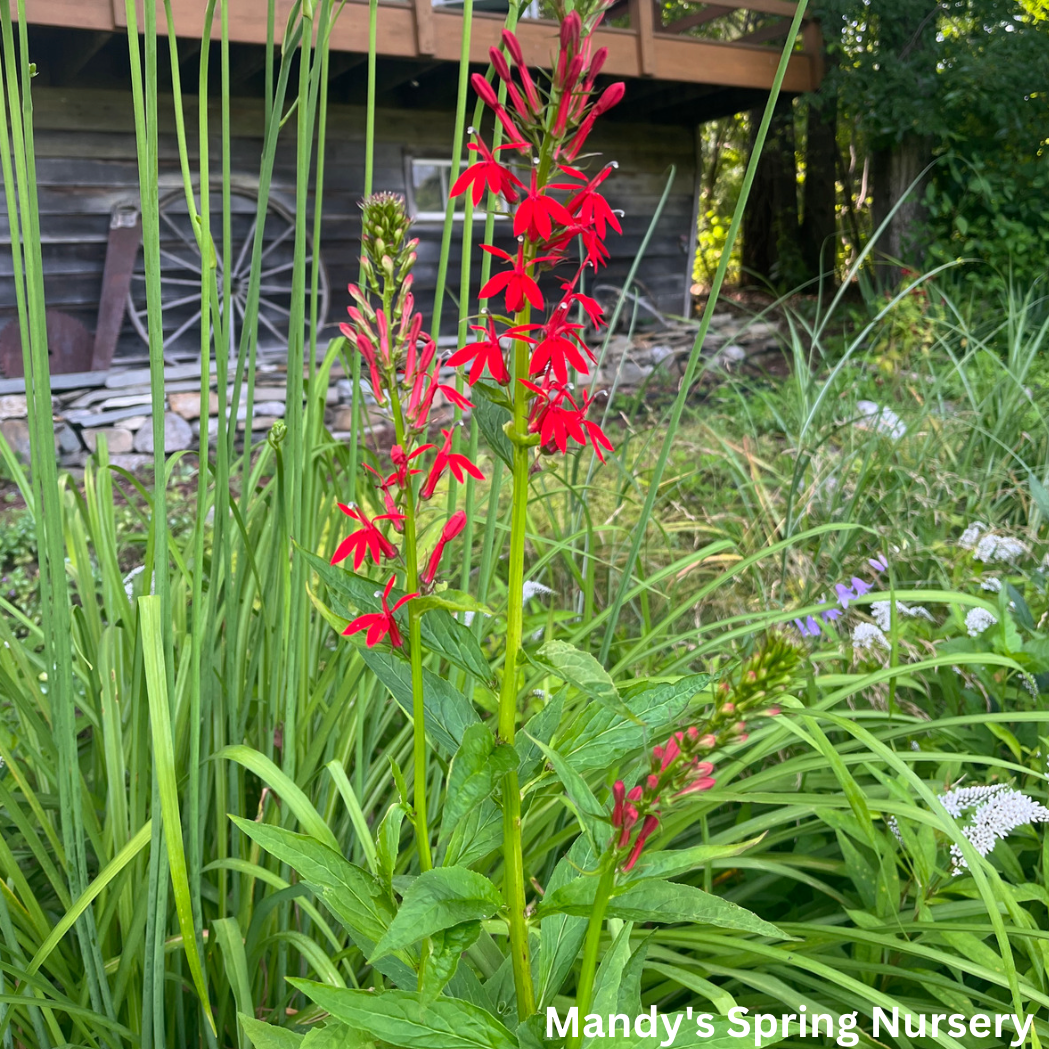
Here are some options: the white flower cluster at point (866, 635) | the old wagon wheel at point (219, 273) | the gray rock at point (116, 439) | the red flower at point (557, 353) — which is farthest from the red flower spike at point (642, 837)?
the old wagon wheel at point (219, 273)

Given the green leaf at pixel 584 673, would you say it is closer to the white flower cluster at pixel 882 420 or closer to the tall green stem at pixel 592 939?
the tall green stem at pixel 592 939

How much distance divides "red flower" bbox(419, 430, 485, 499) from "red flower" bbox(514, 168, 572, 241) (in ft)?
0.41

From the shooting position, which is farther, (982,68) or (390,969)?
(982,68)

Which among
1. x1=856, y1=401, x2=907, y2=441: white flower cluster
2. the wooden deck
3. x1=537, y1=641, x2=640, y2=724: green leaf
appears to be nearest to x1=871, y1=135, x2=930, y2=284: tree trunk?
the wooden deck

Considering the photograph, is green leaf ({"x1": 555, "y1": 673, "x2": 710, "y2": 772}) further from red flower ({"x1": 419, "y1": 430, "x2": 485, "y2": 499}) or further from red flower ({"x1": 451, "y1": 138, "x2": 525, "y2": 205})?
red flower ({"x1": 451, "y1": 138, "x2": 525, "y2": 205})

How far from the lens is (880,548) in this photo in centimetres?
203

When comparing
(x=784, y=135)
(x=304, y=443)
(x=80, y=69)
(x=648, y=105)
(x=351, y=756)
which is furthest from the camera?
(x=784, y=135)

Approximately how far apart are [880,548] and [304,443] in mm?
1465

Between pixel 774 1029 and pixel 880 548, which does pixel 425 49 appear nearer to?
pixel 880 548

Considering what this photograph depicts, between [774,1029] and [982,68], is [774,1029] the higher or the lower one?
the lower one

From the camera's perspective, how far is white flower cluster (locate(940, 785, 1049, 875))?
94cm

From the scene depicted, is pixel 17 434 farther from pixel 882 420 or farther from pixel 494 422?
pixel 494 422

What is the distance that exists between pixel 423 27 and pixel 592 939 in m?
5.00

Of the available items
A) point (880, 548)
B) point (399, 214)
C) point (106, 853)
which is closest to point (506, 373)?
point (399, 214)
